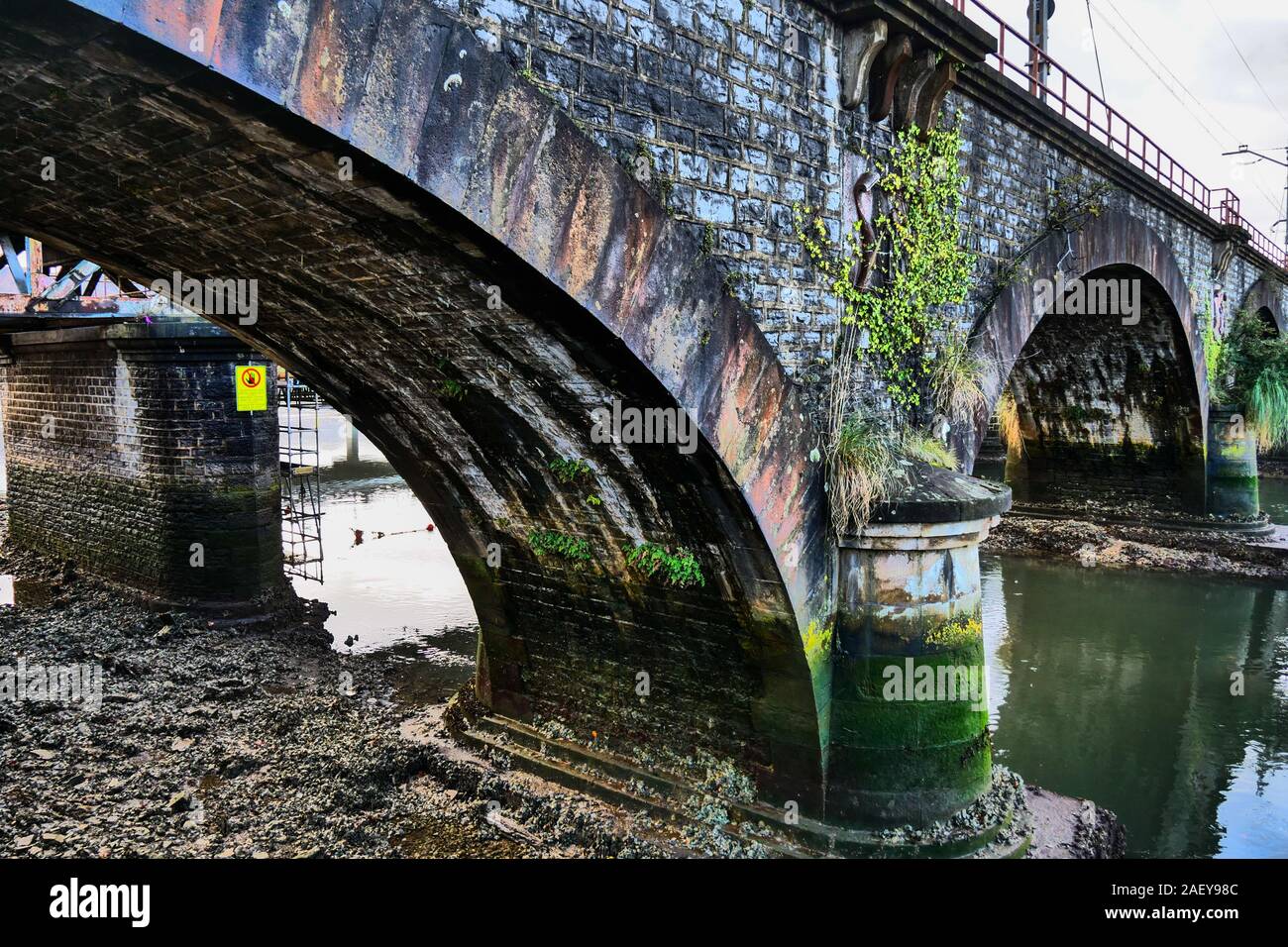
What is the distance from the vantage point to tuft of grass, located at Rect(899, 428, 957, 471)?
5492mm

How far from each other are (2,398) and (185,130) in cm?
1213

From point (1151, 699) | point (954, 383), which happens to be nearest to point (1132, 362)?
point (1151, 699)

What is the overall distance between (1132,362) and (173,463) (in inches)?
524

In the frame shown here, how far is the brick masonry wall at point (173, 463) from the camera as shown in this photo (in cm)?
955

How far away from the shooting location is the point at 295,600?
1034 cm

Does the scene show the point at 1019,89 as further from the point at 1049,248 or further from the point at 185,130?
the point at 185,130

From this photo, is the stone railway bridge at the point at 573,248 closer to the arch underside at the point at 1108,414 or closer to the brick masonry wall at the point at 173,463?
the brick masonry wall at the point at 173,463

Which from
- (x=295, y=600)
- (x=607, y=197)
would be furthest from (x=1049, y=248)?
(x=295, y=600)

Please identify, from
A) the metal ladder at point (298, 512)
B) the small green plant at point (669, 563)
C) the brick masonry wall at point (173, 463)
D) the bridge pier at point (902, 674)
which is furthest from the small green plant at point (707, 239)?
the brick masonry wall at point (173, 463)

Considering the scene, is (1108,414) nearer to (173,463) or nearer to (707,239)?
(707,239)

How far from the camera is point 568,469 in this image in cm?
514

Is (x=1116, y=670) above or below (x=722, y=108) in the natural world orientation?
below

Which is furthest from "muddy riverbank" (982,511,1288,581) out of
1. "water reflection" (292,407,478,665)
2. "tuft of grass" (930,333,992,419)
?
"tuft of grass" (930,333,992,419)

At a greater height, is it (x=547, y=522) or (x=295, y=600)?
(x=547, y=522)
